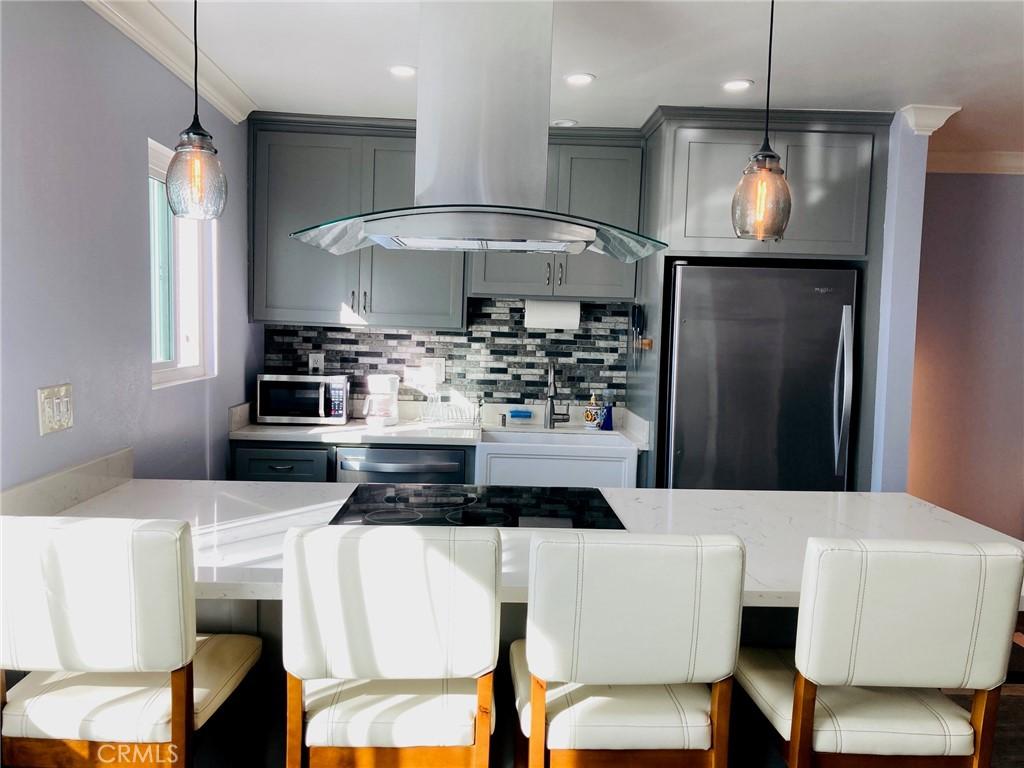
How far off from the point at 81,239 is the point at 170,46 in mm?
881

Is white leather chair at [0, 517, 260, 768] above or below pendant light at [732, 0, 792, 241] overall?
below

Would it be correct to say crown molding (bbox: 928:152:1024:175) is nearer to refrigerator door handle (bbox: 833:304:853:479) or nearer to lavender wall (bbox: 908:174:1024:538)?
lavender wall (bbox: 908:174:1024:538)

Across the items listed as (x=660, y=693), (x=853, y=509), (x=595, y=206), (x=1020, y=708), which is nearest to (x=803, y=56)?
(x=595, y=206)

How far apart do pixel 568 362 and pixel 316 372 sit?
1355 mm

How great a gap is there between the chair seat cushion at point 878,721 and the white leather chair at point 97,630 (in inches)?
46.9

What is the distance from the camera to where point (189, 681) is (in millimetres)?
1481

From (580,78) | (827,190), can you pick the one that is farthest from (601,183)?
(827,190)

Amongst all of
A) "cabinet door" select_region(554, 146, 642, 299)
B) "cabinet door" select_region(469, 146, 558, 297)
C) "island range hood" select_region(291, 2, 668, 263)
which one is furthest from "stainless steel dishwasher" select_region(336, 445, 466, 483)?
"island range hood" select_region(291, 2, 668, 263)

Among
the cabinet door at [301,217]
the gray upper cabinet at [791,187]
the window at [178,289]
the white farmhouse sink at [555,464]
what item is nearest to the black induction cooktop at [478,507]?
the white farmhouse sink at [555,464]

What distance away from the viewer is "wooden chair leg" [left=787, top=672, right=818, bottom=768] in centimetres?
151

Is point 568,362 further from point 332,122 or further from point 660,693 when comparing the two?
point 660,693

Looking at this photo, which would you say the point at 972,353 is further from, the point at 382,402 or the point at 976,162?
the point at 382,402

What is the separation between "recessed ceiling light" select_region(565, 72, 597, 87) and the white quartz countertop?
1.61m

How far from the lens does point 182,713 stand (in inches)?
58.0
